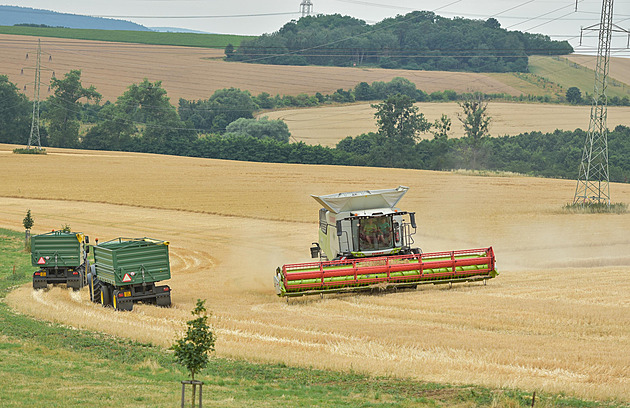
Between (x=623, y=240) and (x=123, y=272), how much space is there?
27128mm

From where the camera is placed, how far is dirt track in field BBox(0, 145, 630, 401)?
15.5 metres

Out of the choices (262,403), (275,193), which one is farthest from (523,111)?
(262,403)

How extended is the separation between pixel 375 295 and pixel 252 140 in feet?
241

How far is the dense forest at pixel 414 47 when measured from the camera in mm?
150125

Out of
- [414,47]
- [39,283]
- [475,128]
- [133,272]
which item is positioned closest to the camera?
[133,272]

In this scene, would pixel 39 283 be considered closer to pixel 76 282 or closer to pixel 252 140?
pixel 76 282

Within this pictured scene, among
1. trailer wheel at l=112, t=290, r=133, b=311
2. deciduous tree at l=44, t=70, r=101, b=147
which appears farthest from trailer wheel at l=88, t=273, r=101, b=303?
deciduous tree at l=44, t=70, r=101, b=147

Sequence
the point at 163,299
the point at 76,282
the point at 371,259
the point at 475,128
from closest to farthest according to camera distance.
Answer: the point at 163,299 < the point at 371,259 < the point at 76,282 < the point at 475,128

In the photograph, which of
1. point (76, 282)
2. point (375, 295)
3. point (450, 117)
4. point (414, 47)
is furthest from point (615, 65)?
point (76, 282)

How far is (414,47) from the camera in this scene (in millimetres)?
158500

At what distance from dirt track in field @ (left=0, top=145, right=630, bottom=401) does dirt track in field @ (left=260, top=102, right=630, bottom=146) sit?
31089 millimetres

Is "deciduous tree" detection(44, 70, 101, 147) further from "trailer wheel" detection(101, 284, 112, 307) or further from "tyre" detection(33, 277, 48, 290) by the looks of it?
"trailer wheel" detection(101, 284, 112, 307)

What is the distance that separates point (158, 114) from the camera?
107375 mm

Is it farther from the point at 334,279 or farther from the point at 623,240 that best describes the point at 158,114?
the point at 334,279
